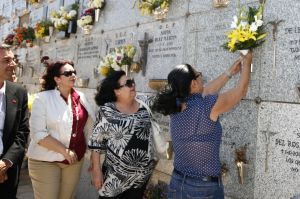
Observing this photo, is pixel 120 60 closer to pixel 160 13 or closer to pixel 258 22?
pixel 160 13

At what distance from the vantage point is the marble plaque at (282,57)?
321 cm

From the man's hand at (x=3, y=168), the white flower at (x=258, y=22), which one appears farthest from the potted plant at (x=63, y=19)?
the white flower at (x=258, y=22)

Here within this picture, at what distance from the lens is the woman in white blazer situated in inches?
151

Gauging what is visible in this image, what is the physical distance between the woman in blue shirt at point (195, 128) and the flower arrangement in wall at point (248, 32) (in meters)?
0.44

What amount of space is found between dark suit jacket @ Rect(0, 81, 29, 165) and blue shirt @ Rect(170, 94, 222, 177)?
5.28 feet

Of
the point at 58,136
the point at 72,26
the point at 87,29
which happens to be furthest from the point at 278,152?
the point at 72,26

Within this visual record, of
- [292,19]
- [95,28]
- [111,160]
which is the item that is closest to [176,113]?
[111,160]

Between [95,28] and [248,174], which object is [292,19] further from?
[95,28]

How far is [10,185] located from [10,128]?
54cm

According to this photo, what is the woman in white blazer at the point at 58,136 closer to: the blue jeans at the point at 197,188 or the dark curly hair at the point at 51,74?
the dark curly hair at the point at 51,74

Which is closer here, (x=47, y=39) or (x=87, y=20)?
(x=87, y=20)

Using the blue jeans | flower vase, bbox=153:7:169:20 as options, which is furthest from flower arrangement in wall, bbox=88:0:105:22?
the blue jeans

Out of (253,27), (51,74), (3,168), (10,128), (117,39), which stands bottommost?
(3,168)

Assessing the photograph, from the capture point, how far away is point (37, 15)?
1016 cm
